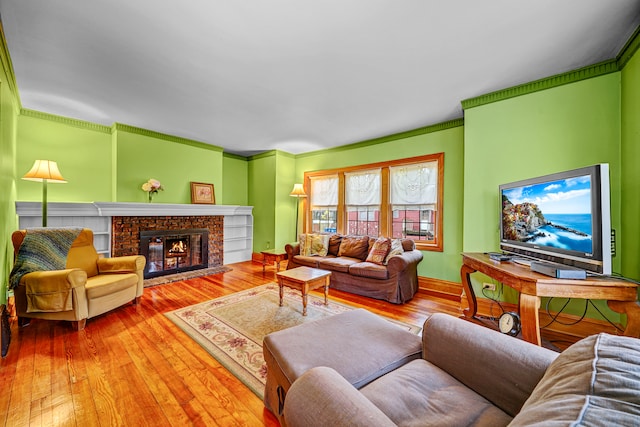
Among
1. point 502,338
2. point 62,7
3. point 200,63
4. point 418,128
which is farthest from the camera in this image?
point 418,128

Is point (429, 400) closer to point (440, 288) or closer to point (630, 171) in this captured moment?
point (630, 171)

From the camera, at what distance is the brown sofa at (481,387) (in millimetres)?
533

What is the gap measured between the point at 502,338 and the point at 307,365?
940 millimetres

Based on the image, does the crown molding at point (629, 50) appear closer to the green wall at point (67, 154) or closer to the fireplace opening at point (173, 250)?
the fireplace opening at point (173, 250)

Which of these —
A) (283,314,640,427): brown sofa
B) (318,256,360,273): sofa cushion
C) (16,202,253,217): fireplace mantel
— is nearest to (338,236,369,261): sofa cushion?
(318,256,360,273): sofa cushion

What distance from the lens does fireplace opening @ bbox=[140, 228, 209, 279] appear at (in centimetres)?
441

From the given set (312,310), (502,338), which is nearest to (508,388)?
(502,338)

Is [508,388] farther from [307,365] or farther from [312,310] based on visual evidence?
[312,310]

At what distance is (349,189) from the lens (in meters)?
5.16

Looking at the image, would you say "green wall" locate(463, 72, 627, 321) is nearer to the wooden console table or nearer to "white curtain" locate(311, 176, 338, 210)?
the wooden console table

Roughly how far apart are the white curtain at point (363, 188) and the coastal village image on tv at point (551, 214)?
89.5 inches

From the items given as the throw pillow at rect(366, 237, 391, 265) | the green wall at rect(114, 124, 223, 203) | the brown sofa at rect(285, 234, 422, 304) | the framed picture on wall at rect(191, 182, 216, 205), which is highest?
the green wall at rect(114, 124, 223, 203)

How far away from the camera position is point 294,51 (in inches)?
87.8

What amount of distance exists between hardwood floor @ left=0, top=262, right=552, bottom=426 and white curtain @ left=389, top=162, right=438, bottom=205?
205cm
